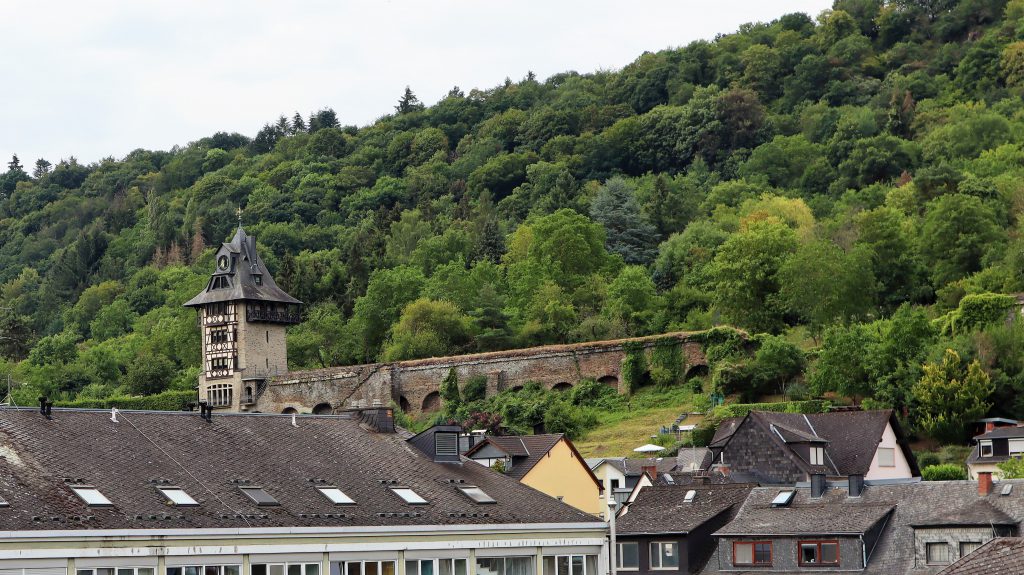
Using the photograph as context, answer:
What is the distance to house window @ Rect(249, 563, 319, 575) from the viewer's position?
27.7 m

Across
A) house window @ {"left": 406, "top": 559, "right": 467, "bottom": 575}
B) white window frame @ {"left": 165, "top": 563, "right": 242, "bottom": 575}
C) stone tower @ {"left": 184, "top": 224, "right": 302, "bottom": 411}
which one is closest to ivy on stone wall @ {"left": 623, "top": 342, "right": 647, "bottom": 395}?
stone tower @ {"left": 184, "top": 224, "right": 302, "bottom": 411}

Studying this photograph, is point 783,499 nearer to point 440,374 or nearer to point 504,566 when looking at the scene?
point 504,566

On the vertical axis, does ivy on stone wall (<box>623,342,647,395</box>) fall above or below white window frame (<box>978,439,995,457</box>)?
above

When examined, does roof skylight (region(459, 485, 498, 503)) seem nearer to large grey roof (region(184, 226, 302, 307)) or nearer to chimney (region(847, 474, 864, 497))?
chimney (region(847, 474, 864, 497))

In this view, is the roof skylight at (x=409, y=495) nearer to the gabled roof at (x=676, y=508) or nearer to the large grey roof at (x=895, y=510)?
the gabled roof at (x=676, y=508)

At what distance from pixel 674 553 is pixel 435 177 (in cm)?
11263

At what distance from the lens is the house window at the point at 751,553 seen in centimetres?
3725

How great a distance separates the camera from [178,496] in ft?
90.5

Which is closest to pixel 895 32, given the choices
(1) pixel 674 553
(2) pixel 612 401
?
Result: (2) pixel 612 401

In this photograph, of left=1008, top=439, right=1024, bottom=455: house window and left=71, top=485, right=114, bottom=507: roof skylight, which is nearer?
left=71, top=485, right=114, bottom=507: roof skylight

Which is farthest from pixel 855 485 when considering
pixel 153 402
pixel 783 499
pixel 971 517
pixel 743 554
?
pixel 153 402

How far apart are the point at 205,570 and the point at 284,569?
1.46 metres

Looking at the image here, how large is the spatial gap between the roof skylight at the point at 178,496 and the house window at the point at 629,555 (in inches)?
569

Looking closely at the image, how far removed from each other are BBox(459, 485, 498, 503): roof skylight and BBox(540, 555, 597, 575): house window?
157 centimetres
